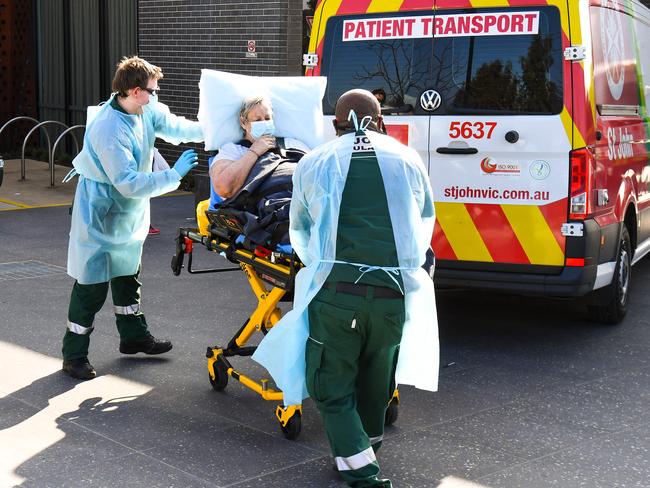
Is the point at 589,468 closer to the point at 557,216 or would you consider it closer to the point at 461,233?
the point at 557,216

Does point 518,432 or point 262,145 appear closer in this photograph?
point 518,432

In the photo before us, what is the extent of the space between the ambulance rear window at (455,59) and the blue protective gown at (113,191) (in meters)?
1.43

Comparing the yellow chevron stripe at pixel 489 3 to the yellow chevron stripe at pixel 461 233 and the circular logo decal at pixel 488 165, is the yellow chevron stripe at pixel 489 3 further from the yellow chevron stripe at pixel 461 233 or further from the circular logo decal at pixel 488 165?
the yellow chevron stripe at pixel 461 233

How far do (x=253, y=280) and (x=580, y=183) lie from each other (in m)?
2.25

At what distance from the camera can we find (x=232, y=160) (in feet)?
19.3

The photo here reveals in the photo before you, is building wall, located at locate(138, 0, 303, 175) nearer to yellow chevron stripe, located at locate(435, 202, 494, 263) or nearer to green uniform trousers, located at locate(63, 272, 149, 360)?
yellow chevron stripe, located at locate(435, 202, 494, 263)

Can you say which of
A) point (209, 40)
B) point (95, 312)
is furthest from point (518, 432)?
point (209, 40)

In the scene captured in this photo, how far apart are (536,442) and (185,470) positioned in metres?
1.74

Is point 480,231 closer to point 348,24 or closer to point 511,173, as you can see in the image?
point 511,173

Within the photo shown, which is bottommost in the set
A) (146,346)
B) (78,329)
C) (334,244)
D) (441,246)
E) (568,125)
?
(146,346)

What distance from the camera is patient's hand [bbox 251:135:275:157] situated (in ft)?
19.2

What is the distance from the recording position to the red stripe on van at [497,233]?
22.8 feet

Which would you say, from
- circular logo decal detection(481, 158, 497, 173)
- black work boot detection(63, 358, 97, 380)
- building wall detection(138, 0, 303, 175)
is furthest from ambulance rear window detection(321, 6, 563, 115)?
building wall detection(138, 0, 303, 175)

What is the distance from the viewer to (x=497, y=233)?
701 centimetres
